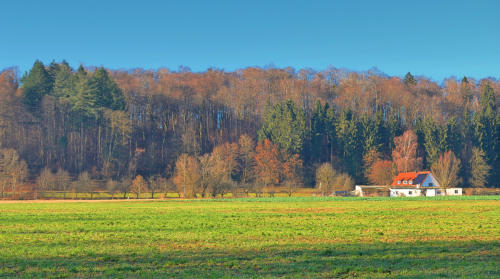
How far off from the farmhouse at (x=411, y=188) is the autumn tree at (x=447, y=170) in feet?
6.46

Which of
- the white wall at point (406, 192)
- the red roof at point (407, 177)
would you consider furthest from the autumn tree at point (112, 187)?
the red roof at point (407, 177)

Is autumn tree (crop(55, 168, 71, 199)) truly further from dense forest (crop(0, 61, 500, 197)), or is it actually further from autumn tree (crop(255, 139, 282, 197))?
autumn tree (crop(255, 139, 282, 197))

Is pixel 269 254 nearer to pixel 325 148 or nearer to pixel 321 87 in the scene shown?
pixel 325 148

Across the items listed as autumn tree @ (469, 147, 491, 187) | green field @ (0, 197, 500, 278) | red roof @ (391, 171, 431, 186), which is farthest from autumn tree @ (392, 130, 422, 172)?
green field @ (0, 197, 500, 278)

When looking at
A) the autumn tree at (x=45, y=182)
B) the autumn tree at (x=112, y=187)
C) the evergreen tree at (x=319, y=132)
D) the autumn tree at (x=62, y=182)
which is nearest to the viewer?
the autumn tree at (x=45, y=182)

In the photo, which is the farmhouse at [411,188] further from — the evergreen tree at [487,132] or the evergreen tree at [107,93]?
the evergreen tree at [107,93]

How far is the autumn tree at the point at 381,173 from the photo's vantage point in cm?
12000

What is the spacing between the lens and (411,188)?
109m

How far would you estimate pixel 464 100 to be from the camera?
465 feet

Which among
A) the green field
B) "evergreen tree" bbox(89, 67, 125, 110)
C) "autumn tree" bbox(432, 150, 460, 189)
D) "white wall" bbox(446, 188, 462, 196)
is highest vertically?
"evergreen tree" bbox(89, 67, 125, 110)

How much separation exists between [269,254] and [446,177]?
4207 inches

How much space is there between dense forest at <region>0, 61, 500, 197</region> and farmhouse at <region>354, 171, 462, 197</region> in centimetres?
418

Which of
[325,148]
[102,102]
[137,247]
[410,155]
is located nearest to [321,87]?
[325,148]

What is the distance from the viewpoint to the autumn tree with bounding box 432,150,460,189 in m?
117
